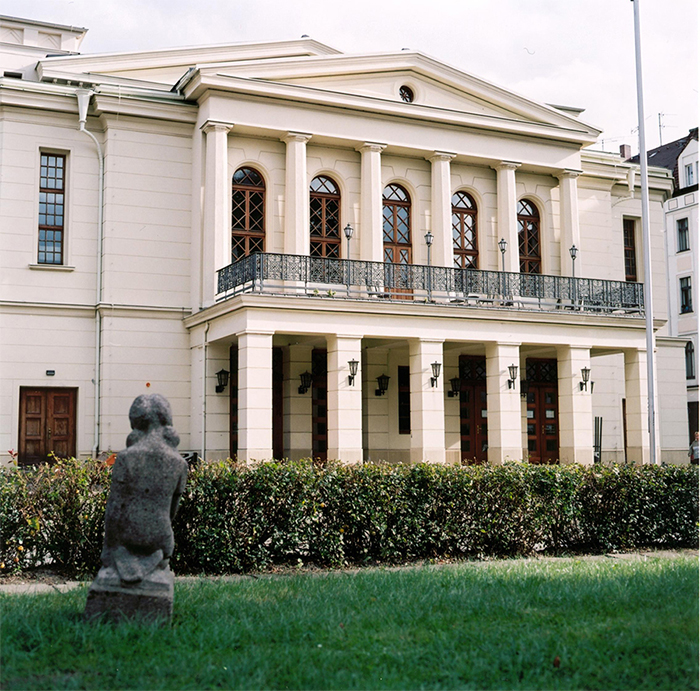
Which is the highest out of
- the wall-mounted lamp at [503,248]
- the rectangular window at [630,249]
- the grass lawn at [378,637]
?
the rectangular window at [630,249]

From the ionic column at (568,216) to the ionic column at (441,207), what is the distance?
3987mm

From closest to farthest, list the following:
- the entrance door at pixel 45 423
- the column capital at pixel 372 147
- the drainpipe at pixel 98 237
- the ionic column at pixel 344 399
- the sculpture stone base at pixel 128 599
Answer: the sculpture stone base at pixel 128 599 < the ionic column at pixel 344 399 < the entrance door at pixel 45 423 < the drainpipe at pixel 98 237 < the column capital at pixel 372 147

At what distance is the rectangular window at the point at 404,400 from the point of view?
82.4 feet

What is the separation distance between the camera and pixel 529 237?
27.5 metres

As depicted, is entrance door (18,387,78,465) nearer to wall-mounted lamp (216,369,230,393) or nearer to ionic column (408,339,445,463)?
wall-mounted lamp (216,369,230,393)

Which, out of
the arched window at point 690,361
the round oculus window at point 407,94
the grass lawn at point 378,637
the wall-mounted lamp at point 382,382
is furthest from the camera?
the arched window at point 690,361

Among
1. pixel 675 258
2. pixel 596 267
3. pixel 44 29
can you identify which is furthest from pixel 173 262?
pixel 675 258

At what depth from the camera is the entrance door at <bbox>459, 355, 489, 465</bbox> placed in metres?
26.0

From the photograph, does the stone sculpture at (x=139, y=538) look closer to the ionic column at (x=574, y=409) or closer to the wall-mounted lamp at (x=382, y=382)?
Answer: the wall-mounted lamp at (x=382, y=382)

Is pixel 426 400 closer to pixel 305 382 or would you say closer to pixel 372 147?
pixel 305 382

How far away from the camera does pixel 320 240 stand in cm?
2444

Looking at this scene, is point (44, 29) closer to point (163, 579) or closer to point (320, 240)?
point (320, 240)

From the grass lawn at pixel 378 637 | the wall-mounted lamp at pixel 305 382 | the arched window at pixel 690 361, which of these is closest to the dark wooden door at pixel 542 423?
the wall-mounted lamp at pixel 305 382

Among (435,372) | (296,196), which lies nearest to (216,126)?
(296,196)
